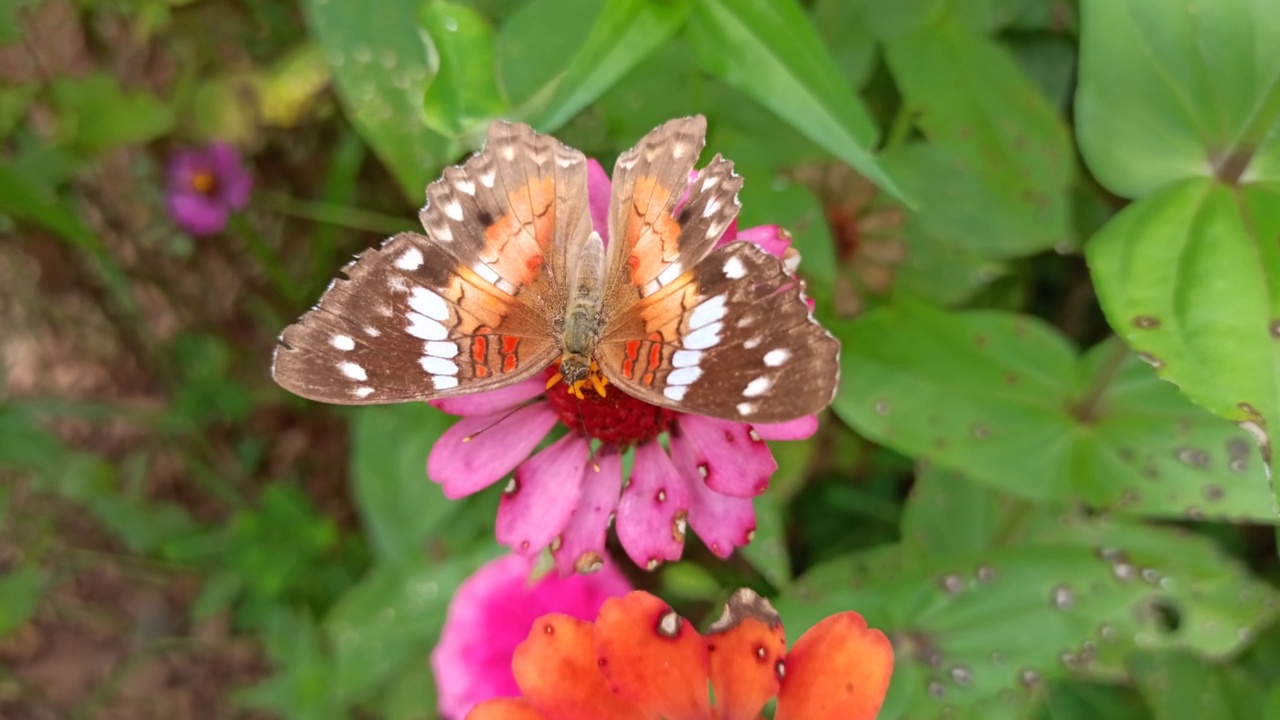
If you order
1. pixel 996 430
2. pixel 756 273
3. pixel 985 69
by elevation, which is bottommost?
pixel 996 430

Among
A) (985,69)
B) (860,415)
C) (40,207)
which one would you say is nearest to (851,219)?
(985,69)

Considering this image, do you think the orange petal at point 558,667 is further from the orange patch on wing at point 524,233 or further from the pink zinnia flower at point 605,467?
the orange patch on wing at point 524,233

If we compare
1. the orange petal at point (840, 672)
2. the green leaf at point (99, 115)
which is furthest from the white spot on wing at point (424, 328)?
the green leaf at point (99, 115)

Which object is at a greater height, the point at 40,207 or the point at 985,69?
the point at 40,207

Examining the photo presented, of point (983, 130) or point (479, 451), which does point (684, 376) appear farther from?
point (983, 130)

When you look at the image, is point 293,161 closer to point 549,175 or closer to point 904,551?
point 549,175
